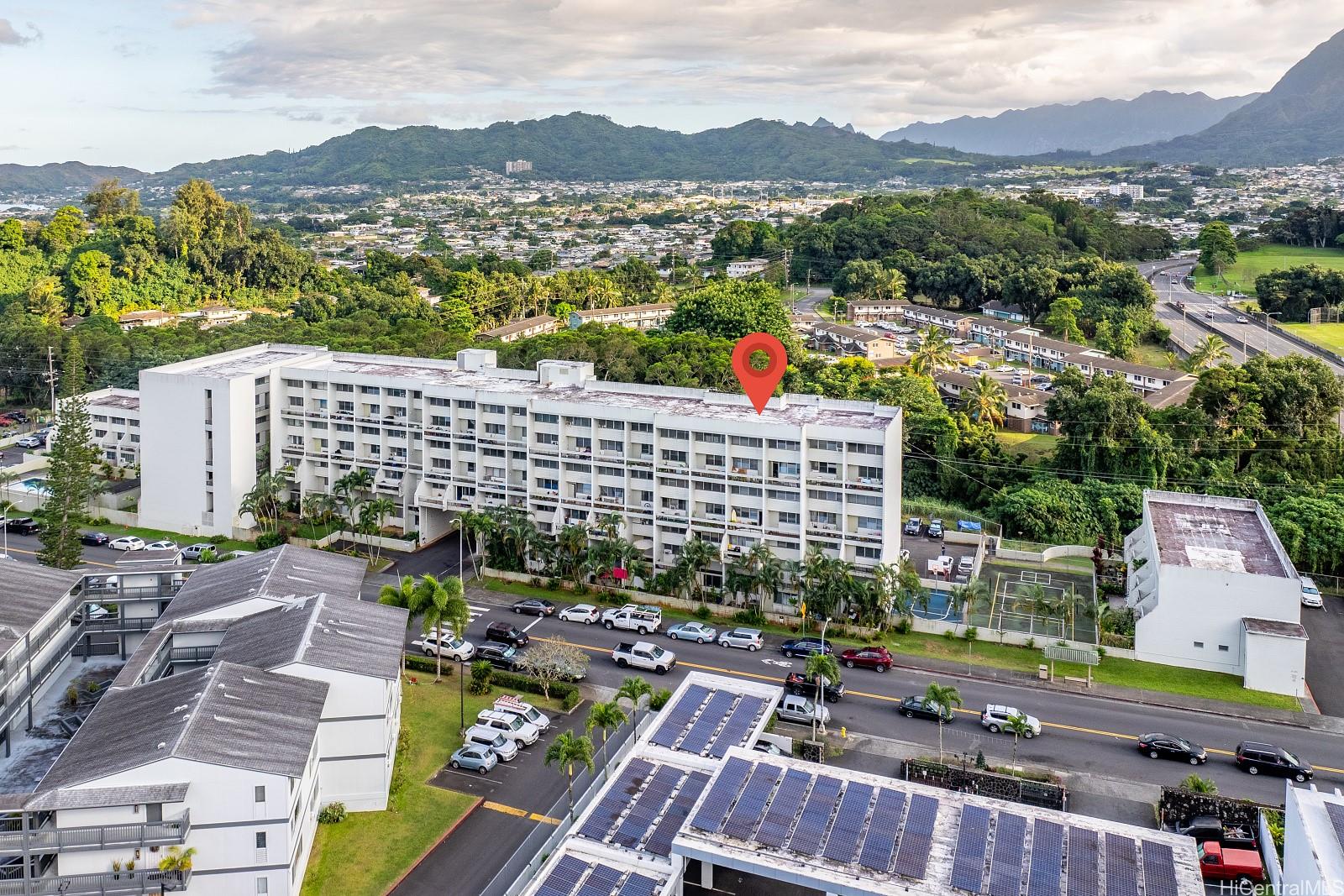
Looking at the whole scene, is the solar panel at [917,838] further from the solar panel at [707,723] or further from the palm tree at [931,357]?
the palm tree at [931,357]

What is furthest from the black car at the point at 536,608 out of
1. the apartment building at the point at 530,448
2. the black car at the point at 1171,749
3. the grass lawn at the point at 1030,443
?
the grass lawn at the point at 1030,443

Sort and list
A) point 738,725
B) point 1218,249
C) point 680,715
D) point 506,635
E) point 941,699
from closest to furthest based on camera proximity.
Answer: point 738,725 → point 680,715 → point 941,699 → point 506,635 → point 1218,249

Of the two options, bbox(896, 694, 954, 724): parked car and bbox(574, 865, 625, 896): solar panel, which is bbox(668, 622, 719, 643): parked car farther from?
bbox(574, 865, 625, 896): solar panel

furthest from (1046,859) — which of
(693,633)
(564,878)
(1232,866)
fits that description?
(693,633)

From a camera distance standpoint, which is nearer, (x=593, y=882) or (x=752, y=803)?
(x=593, y=882)

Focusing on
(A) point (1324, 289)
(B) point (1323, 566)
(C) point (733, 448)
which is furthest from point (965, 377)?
(A) point (1324, 289)

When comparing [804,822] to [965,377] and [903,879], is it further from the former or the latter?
[965,377]

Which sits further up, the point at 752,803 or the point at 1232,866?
the point at 752,803

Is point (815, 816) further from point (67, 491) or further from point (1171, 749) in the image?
point (67, 491)
